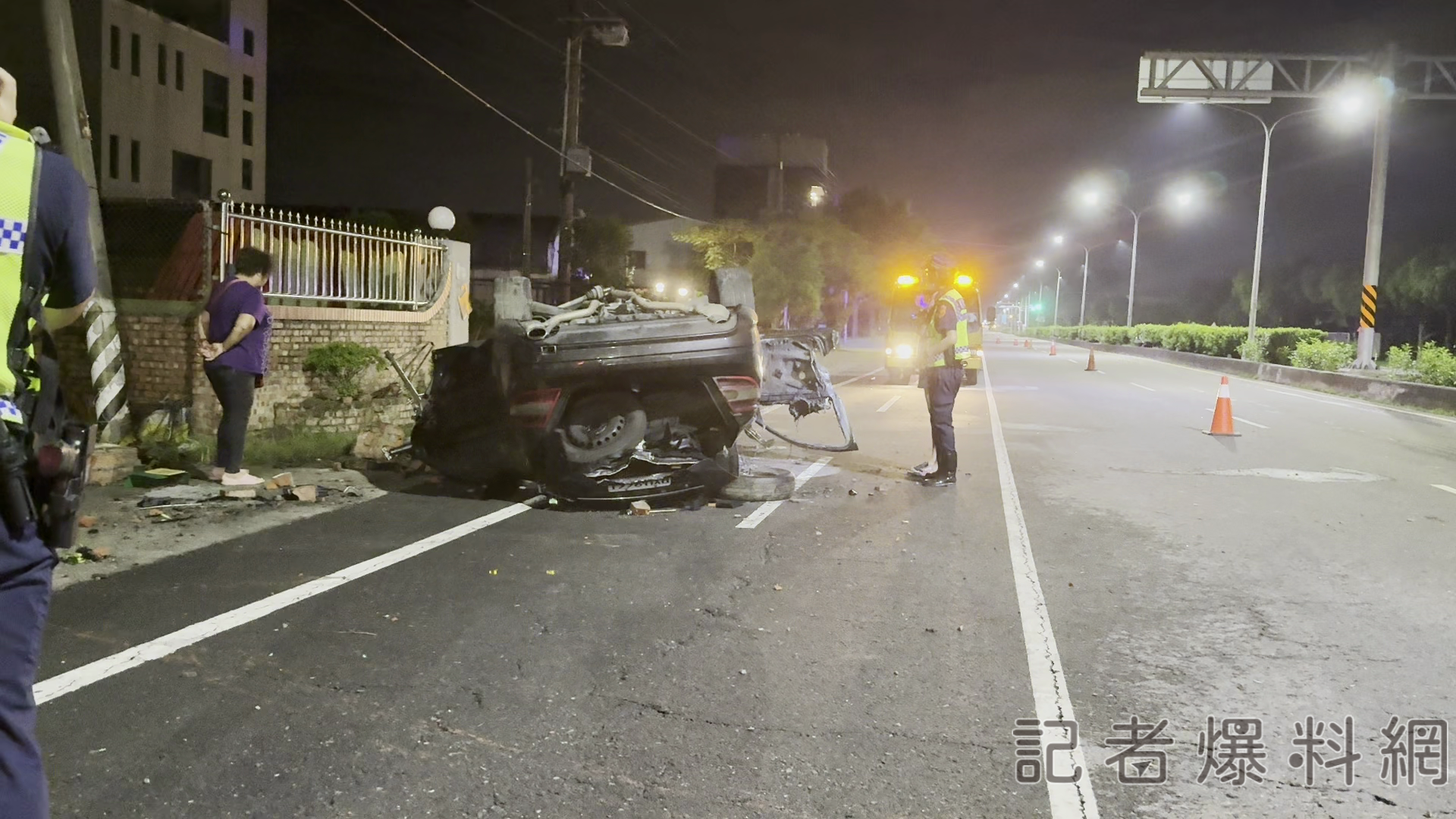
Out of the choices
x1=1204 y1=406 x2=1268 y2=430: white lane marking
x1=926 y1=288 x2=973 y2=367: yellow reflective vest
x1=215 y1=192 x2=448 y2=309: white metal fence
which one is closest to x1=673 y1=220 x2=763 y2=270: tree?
x1=1204 y1=406 x2=1268 y2=430: white lane marking

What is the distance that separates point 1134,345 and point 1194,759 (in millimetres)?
51760

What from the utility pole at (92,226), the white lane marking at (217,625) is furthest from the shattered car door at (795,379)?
the utility pole at (92,226)

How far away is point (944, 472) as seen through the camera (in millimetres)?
9898

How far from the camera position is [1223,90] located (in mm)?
27406

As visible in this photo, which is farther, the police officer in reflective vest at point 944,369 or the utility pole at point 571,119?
the utility pole at point 571,119

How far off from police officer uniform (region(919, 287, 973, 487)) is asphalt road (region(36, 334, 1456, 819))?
0.85m

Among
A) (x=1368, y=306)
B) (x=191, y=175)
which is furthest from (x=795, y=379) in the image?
(x=191, y=175)

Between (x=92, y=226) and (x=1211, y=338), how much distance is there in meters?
41.4

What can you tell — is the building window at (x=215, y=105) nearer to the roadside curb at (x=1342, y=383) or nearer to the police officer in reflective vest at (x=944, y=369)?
the roadside curb at (x=1342, y=383)

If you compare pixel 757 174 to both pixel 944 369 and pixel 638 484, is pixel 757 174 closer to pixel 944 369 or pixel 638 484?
pixel 944 369

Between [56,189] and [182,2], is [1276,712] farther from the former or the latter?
[182,2]

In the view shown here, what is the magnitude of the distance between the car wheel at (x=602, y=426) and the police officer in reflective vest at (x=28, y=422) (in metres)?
5.52

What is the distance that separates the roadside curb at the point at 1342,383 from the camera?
20750 mm

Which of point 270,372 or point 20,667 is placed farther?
point 270,372
